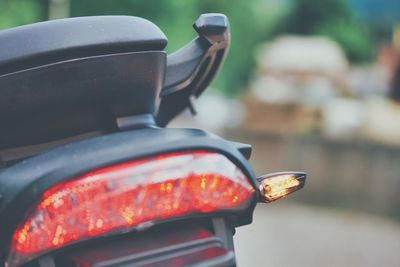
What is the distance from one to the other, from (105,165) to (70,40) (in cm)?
28

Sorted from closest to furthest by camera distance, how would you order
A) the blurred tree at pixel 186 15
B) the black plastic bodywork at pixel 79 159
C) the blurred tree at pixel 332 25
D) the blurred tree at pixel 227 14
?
the black plastic bodywork at pixel 79 159 → the blurred tree at pixel 186 15 → the blurred tree at pixel 227 14 → the blurred tree at pixel 332 25

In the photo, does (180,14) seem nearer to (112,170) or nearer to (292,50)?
(292,50)

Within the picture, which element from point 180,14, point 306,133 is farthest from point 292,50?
point 180,14

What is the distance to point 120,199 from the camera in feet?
3.33

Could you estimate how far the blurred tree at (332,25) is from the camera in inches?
1444

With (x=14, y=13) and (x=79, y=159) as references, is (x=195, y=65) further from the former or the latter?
(x=14, y=13)

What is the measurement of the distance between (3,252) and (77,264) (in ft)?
0.45

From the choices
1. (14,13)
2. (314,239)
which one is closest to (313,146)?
(314,239)

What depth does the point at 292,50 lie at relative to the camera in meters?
13.0

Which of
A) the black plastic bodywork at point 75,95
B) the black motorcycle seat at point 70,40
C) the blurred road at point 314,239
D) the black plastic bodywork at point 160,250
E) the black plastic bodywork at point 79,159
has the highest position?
the black motorcycle seat at point 70,40

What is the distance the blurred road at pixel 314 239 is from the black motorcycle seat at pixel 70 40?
420 centimetres

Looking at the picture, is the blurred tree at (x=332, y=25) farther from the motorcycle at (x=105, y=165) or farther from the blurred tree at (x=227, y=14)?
the motorcycle at (x=105, y=165)

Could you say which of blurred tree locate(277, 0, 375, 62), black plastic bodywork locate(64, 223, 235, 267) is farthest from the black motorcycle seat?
blurred tree locate(277, 0, 375, 62)

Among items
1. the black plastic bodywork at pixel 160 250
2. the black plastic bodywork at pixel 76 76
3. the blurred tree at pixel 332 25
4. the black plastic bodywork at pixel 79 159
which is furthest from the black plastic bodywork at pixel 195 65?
the blurred tree at pixel 332 25
